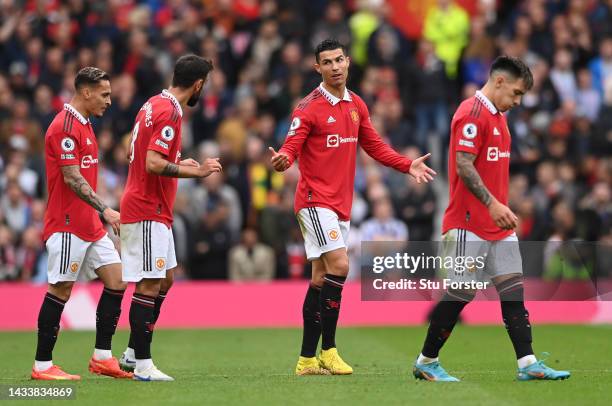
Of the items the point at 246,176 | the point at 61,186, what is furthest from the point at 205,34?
the point at 61,186

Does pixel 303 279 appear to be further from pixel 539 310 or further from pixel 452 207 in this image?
pixel 452 207

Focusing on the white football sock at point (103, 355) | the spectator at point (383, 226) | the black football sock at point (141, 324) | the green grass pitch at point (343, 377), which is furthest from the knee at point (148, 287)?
the spectator at point (383, 226)

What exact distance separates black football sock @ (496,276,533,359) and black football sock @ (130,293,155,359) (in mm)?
3061

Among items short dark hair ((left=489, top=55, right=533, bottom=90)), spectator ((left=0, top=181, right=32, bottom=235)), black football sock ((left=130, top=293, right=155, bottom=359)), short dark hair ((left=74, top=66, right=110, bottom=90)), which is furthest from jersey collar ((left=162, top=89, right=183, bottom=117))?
spectator ((left=0, top=181, right=32, bottom=235))

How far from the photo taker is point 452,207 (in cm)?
1087

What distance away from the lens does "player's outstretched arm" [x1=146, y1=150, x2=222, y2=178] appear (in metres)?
10.8

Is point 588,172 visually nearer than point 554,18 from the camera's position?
Yes

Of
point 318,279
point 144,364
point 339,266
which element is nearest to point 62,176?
point 144,364

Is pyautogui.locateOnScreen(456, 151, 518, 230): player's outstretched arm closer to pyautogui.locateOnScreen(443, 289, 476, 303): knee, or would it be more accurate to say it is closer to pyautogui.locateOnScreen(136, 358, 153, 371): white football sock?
pyautogui.locateOnScreen(443, 289, 476, 303): knee

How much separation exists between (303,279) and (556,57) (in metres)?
6.61

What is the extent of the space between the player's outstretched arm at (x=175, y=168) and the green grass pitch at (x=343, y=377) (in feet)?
5.89

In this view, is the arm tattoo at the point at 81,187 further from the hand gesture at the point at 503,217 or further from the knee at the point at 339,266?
the hand gesture at the point at 503,217

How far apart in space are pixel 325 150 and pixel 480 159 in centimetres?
162

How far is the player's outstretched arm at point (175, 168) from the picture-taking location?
35.4 ft
